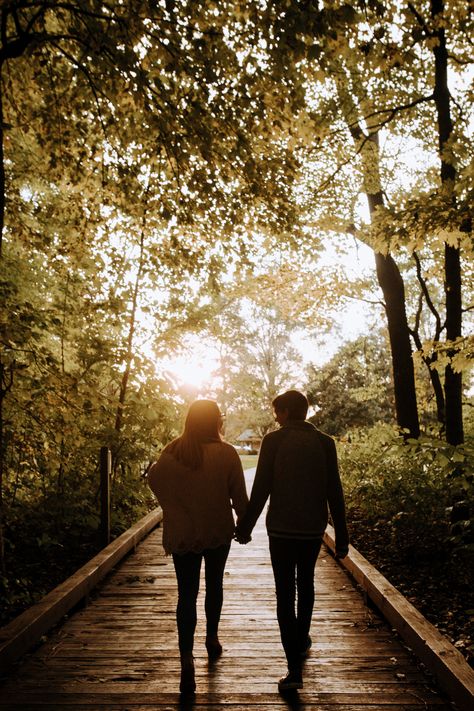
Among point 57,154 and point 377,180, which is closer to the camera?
point 57,154

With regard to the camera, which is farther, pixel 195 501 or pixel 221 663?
pixel 221 663

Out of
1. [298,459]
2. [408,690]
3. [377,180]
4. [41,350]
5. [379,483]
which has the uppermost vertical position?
[377,180]

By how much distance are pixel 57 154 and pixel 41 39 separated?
253 centimetres

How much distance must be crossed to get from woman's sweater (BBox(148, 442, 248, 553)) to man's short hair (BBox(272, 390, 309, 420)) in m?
0.53

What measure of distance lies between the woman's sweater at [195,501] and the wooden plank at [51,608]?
1558 millimetres

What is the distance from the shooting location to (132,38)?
636 cm

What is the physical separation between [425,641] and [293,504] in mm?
1561

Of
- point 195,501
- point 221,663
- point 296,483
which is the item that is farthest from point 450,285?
point 221,663

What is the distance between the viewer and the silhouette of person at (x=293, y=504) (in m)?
3.80

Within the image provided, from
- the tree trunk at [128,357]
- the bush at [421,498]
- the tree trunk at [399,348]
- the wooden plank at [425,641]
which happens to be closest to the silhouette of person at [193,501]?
the wooden plank at [425,641]

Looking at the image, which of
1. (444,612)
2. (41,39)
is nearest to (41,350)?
(41,39)

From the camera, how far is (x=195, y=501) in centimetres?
392

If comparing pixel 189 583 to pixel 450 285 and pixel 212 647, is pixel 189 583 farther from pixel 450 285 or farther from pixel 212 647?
pixel 450 285

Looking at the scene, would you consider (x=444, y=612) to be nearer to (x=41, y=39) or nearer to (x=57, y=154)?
(x=41, y=39)
